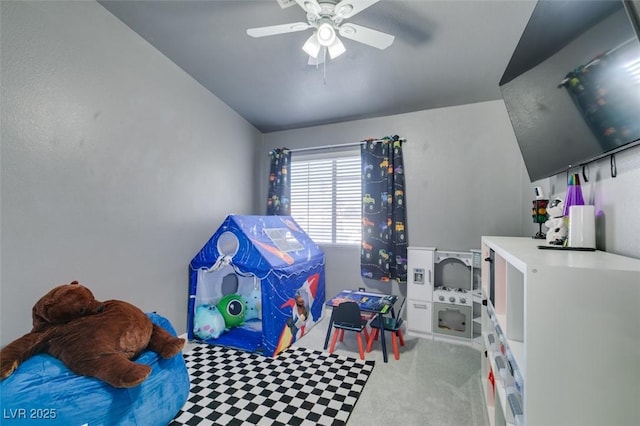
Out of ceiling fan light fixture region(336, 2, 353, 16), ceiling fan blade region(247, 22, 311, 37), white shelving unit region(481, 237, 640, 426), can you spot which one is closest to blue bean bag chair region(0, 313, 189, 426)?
white shelving unit region(481, 237, 640, 426)

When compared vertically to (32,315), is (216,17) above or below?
above

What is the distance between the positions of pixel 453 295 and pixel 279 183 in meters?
2.46

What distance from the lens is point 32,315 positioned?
5.20 ft

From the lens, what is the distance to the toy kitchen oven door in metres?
2.76

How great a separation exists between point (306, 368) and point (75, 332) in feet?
5.08

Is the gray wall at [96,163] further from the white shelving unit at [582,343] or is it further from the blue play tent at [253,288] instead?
the white shelving unit at [582,343]

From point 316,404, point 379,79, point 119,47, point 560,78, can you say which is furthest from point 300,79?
point 316,404

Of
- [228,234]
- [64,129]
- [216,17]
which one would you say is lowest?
[228,234]

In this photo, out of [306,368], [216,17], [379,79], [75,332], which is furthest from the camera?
[379,79]

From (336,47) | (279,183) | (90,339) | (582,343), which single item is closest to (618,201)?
(582,343)

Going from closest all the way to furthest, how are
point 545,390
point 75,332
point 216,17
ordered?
1. point 545,390
2. point 75,332
3. point 216,17

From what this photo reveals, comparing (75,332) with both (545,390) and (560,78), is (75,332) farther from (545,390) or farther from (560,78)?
(560,78)

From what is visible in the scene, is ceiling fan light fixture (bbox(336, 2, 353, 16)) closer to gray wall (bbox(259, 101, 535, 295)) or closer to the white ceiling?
the white ceiling

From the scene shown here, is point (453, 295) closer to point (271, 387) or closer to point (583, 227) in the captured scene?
point (583, 227)
